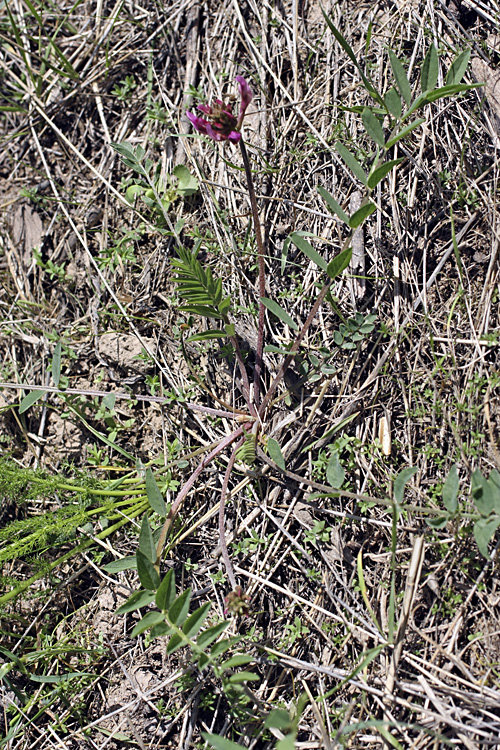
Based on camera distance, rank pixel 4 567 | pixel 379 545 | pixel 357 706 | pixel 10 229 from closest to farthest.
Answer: pixel 357 706, pixel 379 545, pixel 4 567, pixel 10 229

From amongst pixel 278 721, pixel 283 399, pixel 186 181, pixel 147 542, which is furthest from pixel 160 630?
pixel 186 181

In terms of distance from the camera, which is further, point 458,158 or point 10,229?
point 10,229

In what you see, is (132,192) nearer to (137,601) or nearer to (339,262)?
(339,262)

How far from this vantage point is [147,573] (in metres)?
2.02

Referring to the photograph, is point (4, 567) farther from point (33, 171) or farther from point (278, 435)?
point (33, 171)

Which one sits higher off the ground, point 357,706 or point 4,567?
point 4,567

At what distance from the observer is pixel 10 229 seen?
134 inches

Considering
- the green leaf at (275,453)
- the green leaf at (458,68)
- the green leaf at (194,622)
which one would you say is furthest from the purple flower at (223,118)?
the green leaf at (194,622)

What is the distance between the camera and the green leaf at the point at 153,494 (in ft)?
7.30

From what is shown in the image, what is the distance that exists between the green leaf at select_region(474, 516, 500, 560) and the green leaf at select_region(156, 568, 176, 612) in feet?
3.50

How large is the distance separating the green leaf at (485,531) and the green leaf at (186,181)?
216cm

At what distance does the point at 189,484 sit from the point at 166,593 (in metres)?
0.59

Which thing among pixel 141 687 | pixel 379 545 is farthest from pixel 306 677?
pixel 141 687

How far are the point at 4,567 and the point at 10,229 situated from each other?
2.02m
